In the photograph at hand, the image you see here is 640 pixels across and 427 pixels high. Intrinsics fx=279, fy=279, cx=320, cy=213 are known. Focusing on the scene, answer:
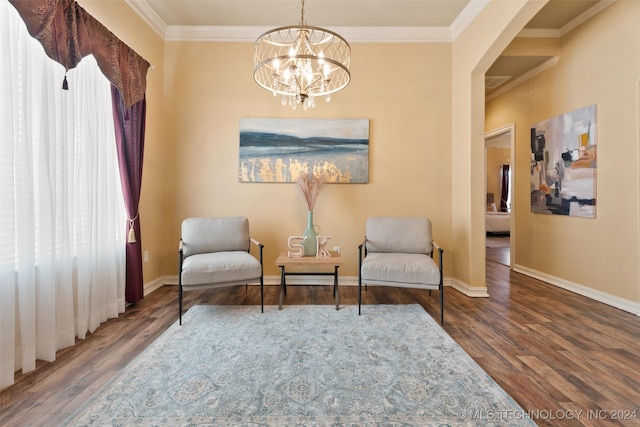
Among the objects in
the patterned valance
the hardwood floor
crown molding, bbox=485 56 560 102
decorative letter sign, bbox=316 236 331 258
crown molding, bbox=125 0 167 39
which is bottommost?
the hardwood floor

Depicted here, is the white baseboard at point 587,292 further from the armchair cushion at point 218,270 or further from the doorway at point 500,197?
the armchair cushion at point 218,270

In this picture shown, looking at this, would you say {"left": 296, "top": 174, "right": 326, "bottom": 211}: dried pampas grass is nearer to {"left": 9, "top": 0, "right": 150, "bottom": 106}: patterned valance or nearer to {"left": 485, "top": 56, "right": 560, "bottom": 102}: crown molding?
{"left": 9, "top": 0, "right": 150, "bottom": 106}: patterned valance

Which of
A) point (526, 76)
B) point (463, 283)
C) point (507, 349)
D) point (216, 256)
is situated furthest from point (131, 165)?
point (526, 76)

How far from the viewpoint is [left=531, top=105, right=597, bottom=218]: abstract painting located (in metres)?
3.18

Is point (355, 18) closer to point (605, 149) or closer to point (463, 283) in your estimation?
point (605, 149)

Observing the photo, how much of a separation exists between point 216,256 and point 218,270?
0.26 metres

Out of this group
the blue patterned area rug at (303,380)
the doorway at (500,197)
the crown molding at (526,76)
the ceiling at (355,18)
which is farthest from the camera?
the doorway at (500,197)

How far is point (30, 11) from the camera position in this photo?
175 cm

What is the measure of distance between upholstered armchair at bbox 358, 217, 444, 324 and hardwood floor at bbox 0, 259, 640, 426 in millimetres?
445

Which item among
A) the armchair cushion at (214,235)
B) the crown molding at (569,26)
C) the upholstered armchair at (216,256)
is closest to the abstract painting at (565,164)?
the crown molding at (569,26)

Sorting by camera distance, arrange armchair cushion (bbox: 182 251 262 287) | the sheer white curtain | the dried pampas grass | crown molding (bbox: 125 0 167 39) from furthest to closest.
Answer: the dried pampas grass
crown molding (bbox: 125 0 167 39)
armchair cushion (bbox: 182 251 262 287)
the sheer white curtain

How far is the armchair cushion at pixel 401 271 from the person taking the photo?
2561mm

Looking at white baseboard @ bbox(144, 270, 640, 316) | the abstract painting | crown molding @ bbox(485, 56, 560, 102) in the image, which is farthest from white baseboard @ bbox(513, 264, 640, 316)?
crown molding @ bbox(485, 56, 560, 102)

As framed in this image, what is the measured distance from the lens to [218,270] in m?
2.55
